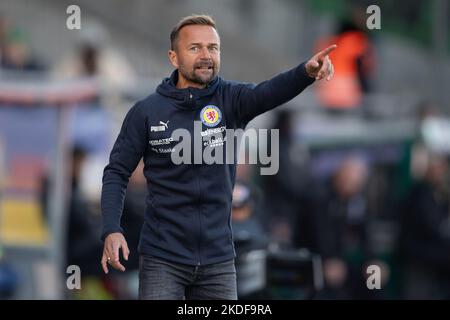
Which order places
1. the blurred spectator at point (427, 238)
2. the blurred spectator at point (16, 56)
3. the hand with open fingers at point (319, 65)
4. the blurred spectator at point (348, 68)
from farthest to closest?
the blurred spectator at point (348, 68) → the blurred spectator at point (427, 238) → the blurred spectator at point (16, 56) → the hand with open fingers at point (319, 65)

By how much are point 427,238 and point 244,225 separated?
514 cm

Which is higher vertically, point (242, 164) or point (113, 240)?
point (242, 164)

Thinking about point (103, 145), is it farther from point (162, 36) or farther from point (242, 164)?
point (162, 36)

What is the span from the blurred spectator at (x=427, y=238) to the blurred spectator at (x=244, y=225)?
4.83m

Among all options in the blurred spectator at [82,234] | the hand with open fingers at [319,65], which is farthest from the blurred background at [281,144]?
the hand with open fingers at [319,65]

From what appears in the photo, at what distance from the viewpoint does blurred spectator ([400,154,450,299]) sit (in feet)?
39.2

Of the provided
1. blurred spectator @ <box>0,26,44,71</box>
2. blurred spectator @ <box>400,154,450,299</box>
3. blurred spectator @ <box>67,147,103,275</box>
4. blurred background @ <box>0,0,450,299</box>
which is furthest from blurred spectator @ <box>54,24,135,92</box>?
blurred spectator @ <box>400,154,450,299</box>

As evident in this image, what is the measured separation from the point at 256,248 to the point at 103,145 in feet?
9.98

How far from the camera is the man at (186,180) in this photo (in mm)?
5477

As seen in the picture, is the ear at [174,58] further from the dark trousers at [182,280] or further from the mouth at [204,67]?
the dark trousers at [182,280]

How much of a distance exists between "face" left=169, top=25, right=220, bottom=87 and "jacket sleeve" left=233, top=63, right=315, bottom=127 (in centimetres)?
17

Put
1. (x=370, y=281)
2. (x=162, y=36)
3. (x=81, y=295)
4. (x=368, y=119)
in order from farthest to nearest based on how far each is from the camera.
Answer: (x=162, y=36)
(x=368, y=119)
(x=370, y=281)
(x=81, y=295)
